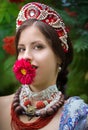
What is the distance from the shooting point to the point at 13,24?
3.19 m

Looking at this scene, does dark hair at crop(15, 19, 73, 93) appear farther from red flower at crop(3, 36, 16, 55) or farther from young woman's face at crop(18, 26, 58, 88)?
red flower at crop(3, 36, 16, 55)

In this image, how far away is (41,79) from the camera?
6.29ft

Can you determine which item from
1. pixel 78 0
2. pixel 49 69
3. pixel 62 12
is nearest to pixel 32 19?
pixel 49 69

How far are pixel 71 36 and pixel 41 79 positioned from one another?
1230 millimetres

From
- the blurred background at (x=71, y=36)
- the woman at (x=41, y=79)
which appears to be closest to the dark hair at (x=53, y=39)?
the woman at (x=41, y=79)

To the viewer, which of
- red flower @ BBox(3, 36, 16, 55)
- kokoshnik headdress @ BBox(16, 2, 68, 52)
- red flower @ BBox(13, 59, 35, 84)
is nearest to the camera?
red flower @ BBox(13, 59, 35, 84)

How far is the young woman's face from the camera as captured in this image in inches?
74.8

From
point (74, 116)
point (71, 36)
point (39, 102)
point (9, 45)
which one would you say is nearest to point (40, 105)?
point (39, 102)

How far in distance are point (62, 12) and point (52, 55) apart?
1.09 m

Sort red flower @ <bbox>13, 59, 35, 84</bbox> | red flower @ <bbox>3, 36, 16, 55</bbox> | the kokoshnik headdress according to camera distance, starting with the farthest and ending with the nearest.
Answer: red flower @ <bbox>3, 36, 16, 55</bbox>
the kokoshnik headdress
red flower @ <bbox>13, 59, 35, 84</bbox>

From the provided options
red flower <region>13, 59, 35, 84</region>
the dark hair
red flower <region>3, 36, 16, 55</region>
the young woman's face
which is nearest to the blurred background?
red flower <region>3, 36, 16, 55</region>

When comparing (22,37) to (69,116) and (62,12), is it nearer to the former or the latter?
(69,116)

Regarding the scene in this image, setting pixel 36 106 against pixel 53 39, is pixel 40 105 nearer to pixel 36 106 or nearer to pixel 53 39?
pixel 36 106

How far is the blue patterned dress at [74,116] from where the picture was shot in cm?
186
